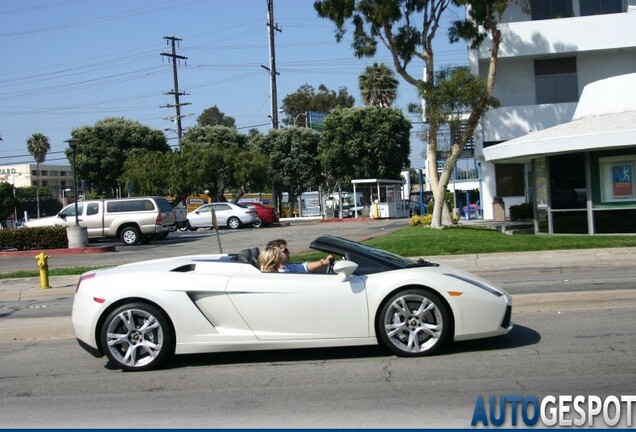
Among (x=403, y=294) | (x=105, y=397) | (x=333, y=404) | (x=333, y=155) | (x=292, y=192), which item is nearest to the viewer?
(x=333, y=404)

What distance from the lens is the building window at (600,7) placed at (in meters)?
34.5

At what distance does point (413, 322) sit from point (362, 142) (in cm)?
4552

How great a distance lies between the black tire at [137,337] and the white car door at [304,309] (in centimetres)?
75

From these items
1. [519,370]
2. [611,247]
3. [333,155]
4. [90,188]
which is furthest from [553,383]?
[90,188]

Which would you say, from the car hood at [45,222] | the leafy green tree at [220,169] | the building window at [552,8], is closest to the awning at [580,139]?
the building window at [552,8]

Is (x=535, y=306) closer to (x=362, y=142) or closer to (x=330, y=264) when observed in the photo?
(x=330, y=264)

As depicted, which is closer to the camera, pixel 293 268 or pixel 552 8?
pixel 293 268

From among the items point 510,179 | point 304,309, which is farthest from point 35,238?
point 304,309

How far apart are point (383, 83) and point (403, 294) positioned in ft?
192

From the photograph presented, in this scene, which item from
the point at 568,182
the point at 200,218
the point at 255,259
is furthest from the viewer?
the point at 200,218

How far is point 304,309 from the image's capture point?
268 inches

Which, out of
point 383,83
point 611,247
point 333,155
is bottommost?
point 611,247

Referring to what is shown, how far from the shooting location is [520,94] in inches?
1309

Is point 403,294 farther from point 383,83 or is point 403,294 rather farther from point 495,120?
point 383,83
